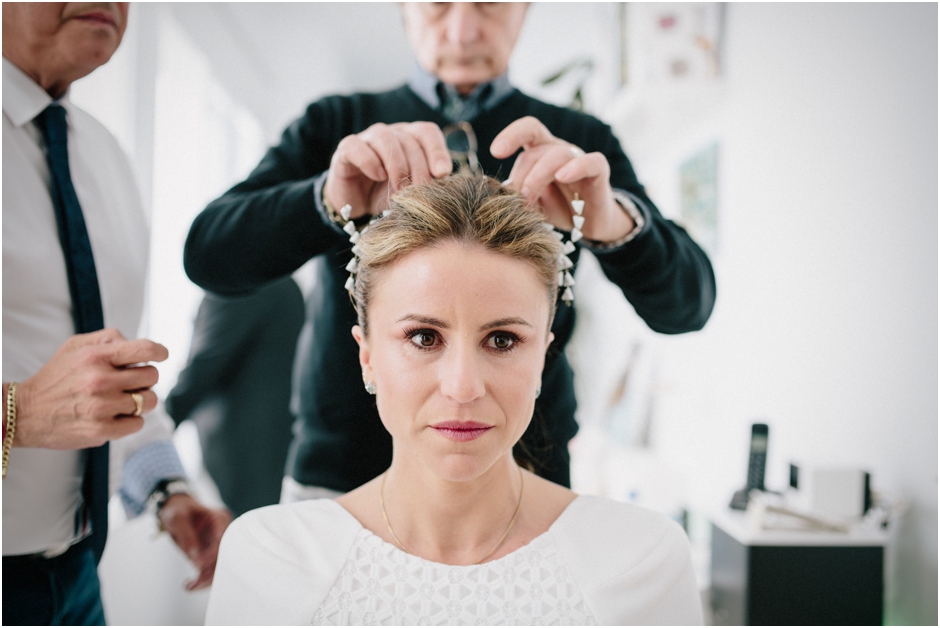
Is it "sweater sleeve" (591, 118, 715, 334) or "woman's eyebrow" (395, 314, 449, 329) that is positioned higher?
"sweater sleeve" (591, 118, 715, 334)

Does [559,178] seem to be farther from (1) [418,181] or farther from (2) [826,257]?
(2) [826,257]

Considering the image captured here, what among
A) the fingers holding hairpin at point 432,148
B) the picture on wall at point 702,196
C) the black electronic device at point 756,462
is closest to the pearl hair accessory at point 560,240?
the fingers holding hairpin at point 432,148

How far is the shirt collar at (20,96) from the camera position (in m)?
0.99

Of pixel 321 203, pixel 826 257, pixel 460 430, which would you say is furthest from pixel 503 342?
pixel 826 257

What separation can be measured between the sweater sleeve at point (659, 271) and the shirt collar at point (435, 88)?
0.25 meters

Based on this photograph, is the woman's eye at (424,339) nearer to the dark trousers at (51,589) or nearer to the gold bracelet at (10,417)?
the gold bracelet at (10,417)

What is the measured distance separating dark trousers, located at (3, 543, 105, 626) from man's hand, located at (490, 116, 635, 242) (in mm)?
1040

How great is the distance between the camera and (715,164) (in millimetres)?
2180

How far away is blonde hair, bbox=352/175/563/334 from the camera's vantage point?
3.03 ft

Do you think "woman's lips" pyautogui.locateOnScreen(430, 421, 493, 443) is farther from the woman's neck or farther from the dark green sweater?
the dark green sweater

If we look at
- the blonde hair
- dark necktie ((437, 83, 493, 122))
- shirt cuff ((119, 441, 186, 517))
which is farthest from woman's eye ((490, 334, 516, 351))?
shirt cuff ((119, 441, 186, 517))

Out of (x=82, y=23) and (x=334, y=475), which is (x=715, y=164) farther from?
(x=82, y=23)

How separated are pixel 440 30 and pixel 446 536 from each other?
0.88 meters

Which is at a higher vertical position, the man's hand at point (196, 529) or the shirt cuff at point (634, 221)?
the shirt cuff at point (634, 221)
